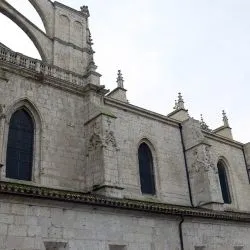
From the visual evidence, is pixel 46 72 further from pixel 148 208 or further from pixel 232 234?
pixel 232 234

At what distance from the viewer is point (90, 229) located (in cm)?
1246

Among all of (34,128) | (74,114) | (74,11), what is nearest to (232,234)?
(74,114)

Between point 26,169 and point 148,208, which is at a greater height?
point 26,169

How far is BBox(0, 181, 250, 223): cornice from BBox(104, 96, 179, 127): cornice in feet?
18.6

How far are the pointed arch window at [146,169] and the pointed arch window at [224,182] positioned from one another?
227 inches

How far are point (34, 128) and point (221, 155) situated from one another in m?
12.6

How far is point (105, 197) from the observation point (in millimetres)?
13172

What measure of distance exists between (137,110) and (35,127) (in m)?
6.04

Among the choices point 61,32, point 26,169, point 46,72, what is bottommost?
point 26,169

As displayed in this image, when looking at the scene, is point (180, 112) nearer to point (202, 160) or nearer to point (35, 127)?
point (202, 160)

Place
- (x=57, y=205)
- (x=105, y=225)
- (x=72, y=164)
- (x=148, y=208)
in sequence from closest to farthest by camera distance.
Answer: (x=57, y=205) → (x=105, y=225) → (x=148, y=208) → (x=72, y=164)

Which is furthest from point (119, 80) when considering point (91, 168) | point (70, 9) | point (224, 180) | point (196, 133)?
point (91, 168)

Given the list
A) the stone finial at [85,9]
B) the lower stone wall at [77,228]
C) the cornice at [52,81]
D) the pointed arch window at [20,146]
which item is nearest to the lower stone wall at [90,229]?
the lower stone wall at [77,228]

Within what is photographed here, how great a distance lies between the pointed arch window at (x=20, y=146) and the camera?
13.9m
